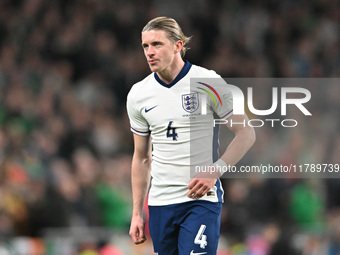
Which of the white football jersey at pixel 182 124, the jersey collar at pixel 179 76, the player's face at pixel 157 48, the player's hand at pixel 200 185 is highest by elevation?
the player's face at pixel 157 48

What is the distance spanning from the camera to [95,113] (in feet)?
37.7

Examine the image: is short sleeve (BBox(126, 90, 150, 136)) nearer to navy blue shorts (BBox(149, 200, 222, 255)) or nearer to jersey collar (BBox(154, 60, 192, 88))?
jersey collar (BBox(154, 60, 192, 88))

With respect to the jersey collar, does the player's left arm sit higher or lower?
lower

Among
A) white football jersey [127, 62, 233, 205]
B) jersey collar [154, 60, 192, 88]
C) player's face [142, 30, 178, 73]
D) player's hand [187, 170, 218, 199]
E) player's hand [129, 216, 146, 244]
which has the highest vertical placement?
player's face [142, 30, 178, 73]

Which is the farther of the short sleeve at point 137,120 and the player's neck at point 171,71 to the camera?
the short sleeve at point 137,120

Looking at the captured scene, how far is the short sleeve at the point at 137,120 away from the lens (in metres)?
4.86

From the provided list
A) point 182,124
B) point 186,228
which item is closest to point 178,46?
point 182,124

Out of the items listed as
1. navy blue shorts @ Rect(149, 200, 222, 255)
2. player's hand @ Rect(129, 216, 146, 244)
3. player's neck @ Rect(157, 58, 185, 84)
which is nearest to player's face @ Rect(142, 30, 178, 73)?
player's neck @ Rect(157, 58, 185, 84)

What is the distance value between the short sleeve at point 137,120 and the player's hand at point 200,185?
675mm

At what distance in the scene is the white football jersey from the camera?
467 cm

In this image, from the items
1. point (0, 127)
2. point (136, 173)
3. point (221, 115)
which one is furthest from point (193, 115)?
point (0, 127)

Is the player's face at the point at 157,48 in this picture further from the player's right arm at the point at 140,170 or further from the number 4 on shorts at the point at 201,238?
the number 4 on shorts at the point at 201,238

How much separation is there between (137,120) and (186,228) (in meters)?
0.82

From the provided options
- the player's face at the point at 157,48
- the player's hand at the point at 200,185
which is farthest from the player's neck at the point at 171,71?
the player's hand at the point at 200,185
